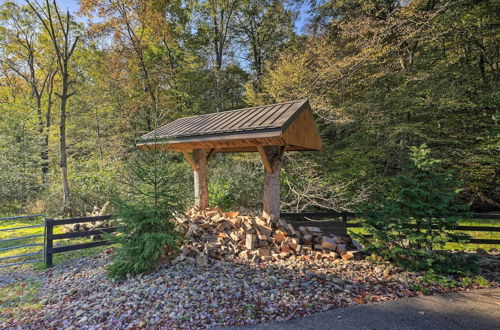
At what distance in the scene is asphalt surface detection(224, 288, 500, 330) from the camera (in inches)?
96.1

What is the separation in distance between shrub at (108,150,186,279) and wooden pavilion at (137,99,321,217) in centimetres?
44

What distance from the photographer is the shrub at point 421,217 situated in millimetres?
3557

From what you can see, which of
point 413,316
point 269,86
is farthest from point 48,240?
point 269,86

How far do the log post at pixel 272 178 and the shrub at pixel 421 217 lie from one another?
1855 mm

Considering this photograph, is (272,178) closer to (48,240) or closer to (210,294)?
(210,294)

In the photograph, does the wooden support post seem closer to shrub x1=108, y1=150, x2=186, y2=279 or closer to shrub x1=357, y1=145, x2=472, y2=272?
shrub x1=108, y1=150, x2=186, y2=279

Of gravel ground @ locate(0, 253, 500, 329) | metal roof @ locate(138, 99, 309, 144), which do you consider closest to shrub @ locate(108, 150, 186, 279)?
gravel ground @ locate(0, 253, 500, 329)

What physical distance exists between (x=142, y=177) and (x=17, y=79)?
1967 centimetres

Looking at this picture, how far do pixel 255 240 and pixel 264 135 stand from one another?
2.08 m

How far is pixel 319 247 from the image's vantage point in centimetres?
454

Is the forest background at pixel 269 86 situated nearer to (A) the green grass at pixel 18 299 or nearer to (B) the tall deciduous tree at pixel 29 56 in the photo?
(B) the tall deciduous tree at pixel 29 56

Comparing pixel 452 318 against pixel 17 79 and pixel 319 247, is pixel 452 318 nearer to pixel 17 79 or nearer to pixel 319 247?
pixel 319 247

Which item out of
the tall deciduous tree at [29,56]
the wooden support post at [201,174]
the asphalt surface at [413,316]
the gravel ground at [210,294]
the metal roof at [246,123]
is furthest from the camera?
the tall deciduous tree at [29,56]

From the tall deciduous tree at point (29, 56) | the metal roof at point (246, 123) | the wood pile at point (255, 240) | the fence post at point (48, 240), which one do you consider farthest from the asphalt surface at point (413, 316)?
the tall deciduous tree at point (29, 56)
